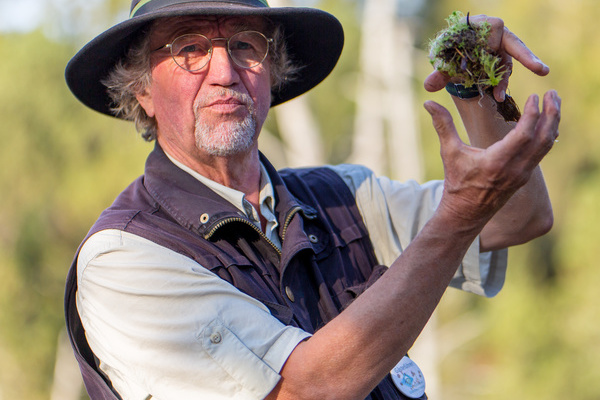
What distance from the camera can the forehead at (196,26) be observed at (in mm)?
2584

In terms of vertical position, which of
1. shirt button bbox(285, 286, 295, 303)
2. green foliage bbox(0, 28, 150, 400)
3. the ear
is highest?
the ear

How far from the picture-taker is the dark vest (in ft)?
7.41

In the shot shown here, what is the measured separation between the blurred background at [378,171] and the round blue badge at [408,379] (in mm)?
10974

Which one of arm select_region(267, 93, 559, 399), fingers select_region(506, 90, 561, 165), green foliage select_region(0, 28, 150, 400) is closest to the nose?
arm select_region(267, 93, 559, 399)

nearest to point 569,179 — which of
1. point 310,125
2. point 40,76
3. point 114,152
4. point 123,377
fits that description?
point 310,125

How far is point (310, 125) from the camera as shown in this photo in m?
15.0

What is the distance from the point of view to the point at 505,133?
8.17 ft

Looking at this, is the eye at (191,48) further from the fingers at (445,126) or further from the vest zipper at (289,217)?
the fingers at (445,126)

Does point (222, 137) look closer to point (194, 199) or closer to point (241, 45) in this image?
point (194, 199)

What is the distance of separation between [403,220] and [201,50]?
954 mm

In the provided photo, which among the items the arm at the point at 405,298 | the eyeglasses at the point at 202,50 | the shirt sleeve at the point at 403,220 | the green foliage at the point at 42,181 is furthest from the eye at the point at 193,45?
the green foliage at the point at 42,181

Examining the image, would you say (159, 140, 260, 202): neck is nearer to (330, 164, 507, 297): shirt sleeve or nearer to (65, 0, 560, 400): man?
(65, 0, 560, 400): man

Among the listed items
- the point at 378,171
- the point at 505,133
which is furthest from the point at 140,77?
the point at 378,171

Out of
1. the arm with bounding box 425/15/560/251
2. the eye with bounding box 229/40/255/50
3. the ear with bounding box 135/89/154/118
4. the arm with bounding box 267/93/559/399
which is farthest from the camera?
the ear with bounding box 135/89/154/118
